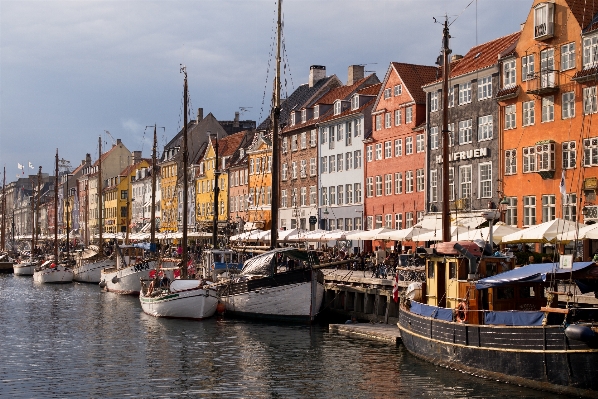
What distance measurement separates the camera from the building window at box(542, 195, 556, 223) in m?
48.9

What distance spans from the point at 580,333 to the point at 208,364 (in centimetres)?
1382

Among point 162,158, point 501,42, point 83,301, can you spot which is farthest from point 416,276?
point 162,158

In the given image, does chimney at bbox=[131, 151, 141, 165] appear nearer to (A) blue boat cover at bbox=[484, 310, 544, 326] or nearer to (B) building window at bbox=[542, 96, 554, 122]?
(B) building window at bbox=[542, 96, 554, 122]

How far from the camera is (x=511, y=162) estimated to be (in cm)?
5269

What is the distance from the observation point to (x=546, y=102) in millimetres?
49875

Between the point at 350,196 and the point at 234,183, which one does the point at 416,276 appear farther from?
the point at 234,183

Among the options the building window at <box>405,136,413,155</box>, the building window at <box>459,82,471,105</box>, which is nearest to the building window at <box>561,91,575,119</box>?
the building window at <box>459,82,471,105</box>

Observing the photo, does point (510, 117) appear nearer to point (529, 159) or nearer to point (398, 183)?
point (529, 159)

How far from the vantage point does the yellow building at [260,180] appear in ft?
282

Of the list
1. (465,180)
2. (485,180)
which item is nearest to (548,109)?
(485,180)

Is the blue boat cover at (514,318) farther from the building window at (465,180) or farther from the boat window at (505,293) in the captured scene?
the building window at (465,180)

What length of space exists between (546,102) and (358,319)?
1703 cm

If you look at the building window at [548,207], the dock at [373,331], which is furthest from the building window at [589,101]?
the dock at [373,331]

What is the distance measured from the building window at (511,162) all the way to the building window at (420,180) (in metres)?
10.1
